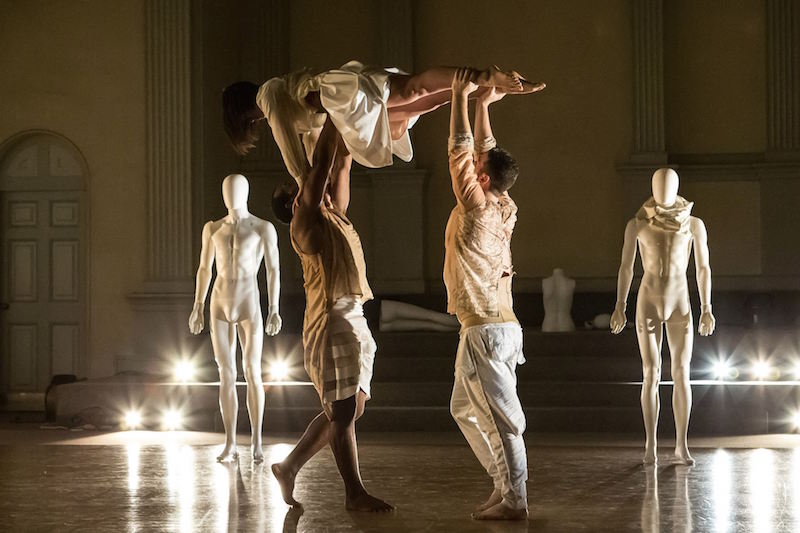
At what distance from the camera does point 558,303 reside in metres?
10.3

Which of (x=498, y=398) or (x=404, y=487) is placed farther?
(x=404, y=487)

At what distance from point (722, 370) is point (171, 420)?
445cm

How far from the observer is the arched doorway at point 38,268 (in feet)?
34.7

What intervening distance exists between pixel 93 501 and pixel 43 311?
18.1ft

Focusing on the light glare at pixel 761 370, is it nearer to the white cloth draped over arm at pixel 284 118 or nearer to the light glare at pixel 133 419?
the light glare at pixel 133 419

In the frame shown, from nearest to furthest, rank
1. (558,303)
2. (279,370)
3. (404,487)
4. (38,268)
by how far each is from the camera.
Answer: (404,487), (279,370), (558,303), (38,268)

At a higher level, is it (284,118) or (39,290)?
(284,118)

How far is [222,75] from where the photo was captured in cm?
1130

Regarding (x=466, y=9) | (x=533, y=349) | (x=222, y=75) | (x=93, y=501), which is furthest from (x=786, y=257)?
(x=93, y=501)

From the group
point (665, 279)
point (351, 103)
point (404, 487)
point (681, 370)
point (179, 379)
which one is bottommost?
→ point (404, 487)

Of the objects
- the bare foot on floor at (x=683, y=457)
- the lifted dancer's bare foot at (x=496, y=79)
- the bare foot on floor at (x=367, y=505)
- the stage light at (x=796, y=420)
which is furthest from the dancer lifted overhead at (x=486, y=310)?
the stage light at (x=796, y=420)

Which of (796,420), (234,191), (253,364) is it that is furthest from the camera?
(796,420)

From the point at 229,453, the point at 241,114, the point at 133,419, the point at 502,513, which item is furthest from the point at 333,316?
the point at 133,419

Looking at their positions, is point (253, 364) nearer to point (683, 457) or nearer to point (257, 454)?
point (257, 454)
